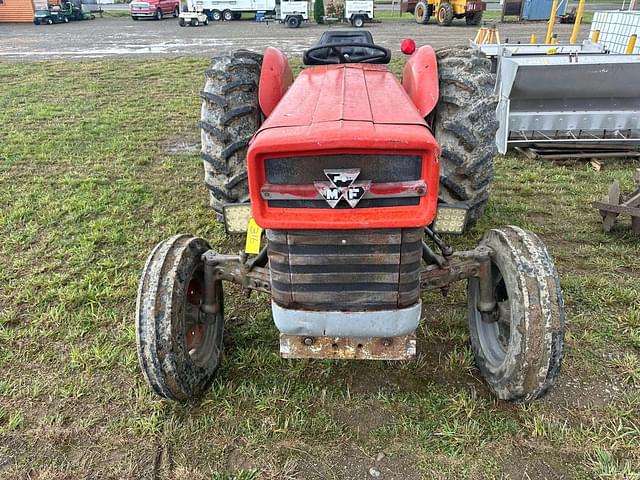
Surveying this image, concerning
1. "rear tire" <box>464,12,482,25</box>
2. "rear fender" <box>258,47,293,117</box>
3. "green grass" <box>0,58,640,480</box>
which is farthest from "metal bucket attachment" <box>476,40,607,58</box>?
"rear tire" <box>464,12,482,25</box>

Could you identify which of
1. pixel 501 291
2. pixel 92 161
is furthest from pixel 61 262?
pixel 501 291

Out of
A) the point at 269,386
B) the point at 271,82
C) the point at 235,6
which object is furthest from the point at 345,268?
the point at 235,6

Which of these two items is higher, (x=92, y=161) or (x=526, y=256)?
(x=526, y=256)

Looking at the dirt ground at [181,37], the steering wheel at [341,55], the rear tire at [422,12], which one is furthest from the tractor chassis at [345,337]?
the rear tire at [422,12]

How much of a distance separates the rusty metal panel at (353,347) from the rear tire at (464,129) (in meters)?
1.38

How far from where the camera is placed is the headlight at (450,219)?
270 cm

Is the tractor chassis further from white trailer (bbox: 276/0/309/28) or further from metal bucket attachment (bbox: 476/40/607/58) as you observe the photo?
white trailer (bbox: 276/0/309/28)

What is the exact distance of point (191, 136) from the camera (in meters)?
6.65

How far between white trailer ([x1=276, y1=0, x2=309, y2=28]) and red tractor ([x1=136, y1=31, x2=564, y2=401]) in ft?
69.3

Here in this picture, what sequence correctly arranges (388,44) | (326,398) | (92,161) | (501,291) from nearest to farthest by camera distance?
(326,398)
(501,291)
(92,161)
(388,44)

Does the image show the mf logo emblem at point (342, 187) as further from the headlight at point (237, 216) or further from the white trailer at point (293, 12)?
the white trailer at point (293, 12)

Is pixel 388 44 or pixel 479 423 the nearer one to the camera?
pixel 479 423

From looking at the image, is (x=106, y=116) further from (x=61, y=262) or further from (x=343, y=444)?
(x=343, y=444)

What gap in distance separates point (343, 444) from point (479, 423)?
2.06 ft
